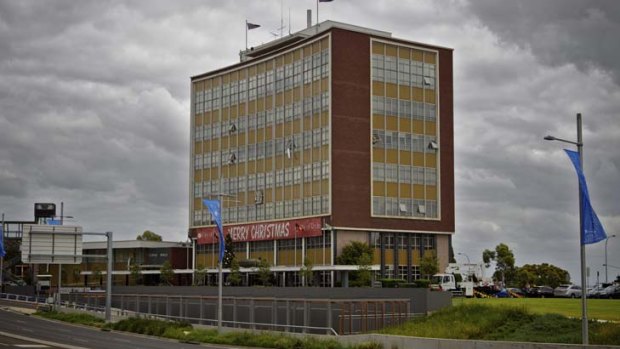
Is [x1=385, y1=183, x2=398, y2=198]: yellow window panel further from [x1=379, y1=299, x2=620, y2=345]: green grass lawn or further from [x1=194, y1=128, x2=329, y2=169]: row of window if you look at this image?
[x1=379, y1=299, x2=620, y2=345]: green grass lawn

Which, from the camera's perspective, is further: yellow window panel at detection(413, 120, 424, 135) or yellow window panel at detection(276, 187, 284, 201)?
yellow window panel at detection(276, 187, 284, 201)

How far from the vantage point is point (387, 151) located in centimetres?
10238

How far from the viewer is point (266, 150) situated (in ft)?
368

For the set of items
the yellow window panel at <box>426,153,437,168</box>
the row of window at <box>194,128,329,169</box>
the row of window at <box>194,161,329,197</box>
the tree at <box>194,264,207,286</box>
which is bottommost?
the tree at <box>194,264,207,286</box>

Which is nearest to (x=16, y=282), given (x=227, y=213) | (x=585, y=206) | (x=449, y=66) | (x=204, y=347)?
(x=227, y=213)

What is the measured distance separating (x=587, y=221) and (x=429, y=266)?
202ft

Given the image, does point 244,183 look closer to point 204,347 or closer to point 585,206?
point 204,347

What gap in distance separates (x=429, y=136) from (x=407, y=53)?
1052 cm

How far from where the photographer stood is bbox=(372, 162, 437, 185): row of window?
101500 millimetres

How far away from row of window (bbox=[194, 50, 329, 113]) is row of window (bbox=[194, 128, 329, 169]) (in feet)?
21.2

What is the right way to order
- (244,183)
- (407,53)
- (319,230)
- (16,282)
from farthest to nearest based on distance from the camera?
(16,282), (244,183), (407,53), (319,230)

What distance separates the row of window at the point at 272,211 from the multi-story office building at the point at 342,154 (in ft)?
0.47

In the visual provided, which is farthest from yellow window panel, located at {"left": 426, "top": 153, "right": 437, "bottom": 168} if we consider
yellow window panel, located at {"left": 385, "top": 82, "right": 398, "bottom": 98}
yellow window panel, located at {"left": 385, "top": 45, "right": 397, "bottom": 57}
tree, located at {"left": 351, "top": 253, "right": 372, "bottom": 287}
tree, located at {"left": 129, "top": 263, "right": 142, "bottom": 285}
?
tree, located at {"left": 129, "top": 263, "right": 142, "bottom": 285}

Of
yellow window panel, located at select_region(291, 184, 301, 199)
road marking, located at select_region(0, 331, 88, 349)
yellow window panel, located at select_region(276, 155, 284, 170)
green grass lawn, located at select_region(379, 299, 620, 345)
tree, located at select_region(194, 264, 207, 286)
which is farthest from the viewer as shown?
tree, located at select_region(194, 264, 207, 286)
